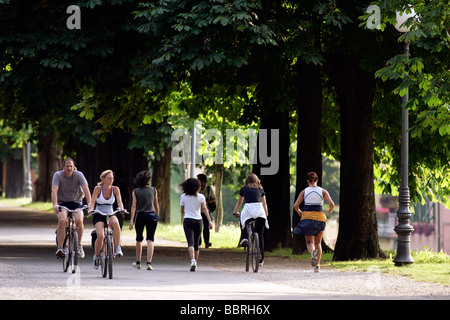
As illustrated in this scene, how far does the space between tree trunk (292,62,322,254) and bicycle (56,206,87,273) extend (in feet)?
21.1

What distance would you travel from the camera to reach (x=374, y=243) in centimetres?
1903

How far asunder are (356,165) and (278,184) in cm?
351

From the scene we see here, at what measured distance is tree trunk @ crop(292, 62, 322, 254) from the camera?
803 inches

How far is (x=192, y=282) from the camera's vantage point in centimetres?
1388

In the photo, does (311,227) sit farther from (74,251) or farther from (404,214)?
(74,251)

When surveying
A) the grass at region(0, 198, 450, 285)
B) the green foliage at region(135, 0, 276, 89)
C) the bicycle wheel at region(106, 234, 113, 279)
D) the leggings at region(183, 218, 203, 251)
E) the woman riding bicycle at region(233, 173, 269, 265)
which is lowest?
the grass at region(0, 198, 450, 285)

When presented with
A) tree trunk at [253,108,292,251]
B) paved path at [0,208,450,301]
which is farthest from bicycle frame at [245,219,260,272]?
tree trunk at [253,108,292,251]

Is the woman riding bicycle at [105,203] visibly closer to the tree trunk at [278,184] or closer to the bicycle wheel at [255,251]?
the bicycle wheel at [255,251]

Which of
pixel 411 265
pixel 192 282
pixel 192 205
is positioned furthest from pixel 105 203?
pixel 411 265

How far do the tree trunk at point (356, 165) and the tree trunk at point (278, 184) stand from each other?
10.2ft

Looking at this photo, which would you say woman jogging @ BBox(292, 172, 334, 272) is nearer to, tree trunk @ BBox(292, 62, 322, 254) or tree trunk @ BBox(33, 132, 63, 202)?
tree trunk @ BBox(292, 62, 322, 254)
